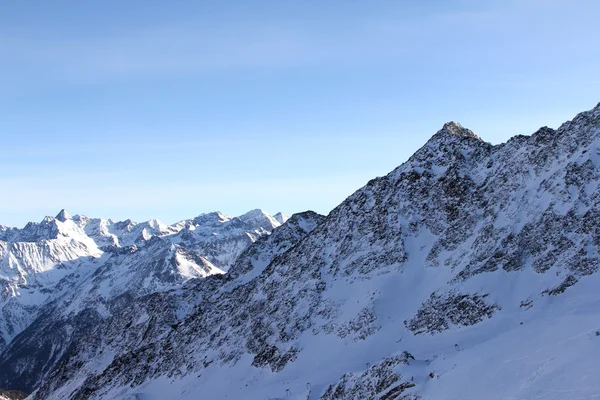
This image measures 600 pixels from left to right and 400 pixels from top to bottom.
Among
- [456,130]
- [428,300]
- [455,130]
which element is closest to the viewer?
[428,300]

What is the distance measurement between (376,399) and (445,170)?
51.8m

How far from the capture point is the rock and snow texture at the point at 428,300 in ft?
161

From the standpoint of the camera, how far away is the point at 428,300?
74375 millimetres

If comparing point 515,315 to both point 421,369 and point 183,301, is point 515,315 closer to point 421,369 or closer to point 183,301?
point 421,369

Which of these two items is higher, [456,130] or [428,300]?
[456,130]

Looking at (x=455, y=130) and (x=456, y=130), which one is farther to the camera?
(x=456, y=130)

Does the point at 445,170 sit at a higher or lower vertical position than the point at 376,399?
higher

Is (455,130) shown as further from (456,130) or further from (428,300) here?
(428,300)

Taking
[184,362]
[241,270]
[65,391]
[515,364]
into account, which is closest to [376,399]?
[515,364]

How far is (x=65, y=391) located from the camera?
424 ft

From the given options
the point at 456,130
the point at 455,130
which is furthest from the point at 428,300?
the point at 456,130

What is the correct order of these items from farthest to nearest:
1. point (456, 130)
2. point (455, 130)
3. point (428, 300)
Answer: point (456, 130)
point (455, 130)
point (428, 300)

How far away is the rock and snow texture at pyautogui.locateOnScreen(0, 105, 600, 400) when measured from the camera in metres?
49.1

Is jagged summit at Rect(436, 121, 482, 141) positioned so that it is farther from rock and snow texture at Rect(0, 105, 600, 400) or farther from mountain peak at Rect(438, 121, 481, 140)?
rock and snow texture at Rect(0, 105, 600, 400)
